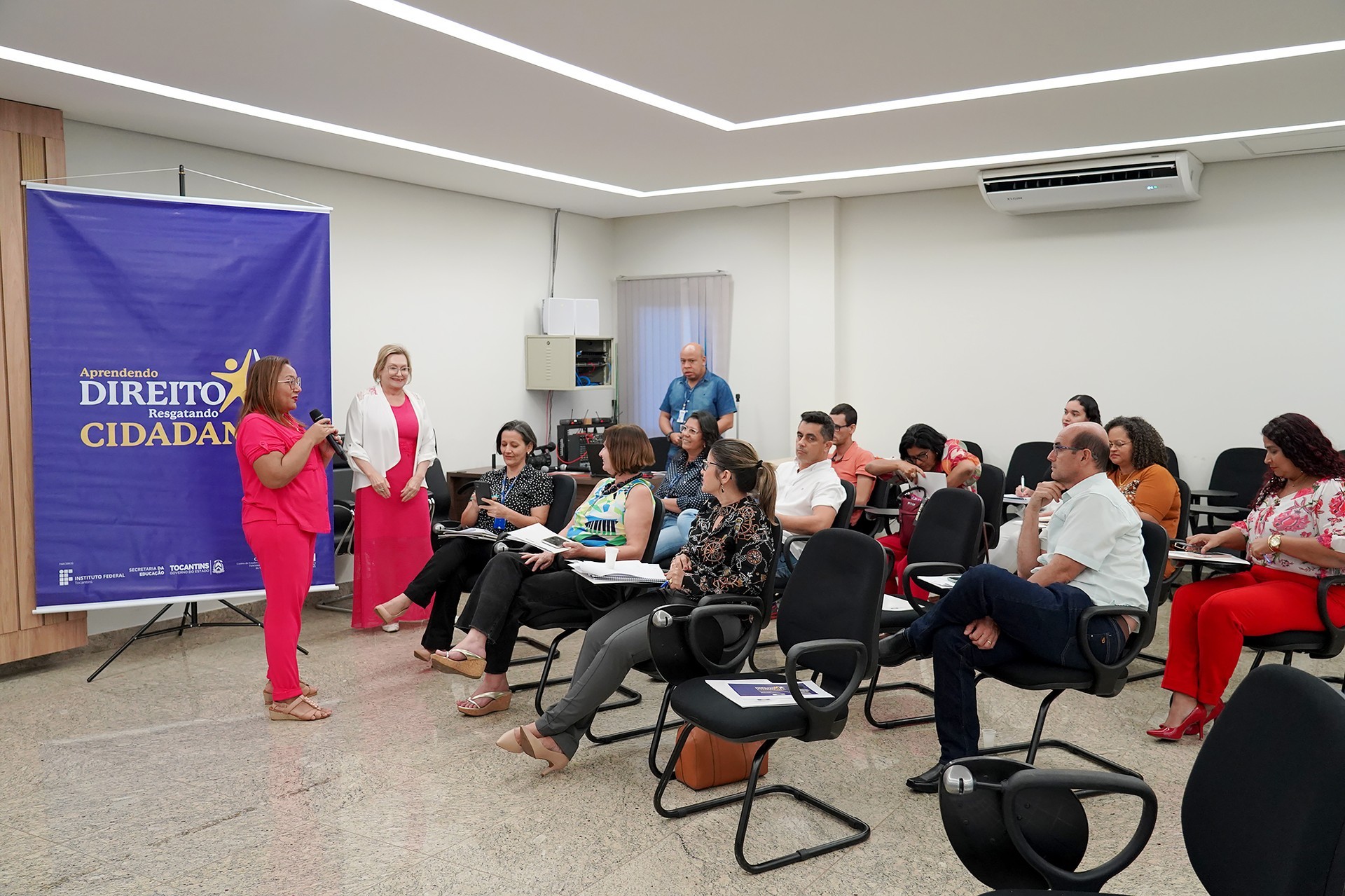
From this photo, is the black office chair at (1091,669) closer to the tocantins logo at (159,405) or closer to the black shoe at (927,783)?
the black shoe at (927,783)

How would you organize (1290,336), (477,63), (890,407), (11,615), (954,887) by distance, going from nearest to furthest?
(954,887), (477,63), (11,615), (1290,336), (890,407)

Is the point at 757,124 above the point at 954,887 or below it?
above

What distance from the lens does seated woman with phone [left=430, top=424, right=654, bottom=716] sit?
A: 3.99 m

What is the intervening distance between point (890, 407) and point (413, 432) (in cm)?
413

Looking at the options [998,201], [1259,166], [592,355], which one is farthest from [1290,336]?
[592,355]

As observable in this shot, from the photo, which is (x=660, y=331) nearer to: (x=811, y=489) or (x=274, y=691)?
(x=811, y=489)

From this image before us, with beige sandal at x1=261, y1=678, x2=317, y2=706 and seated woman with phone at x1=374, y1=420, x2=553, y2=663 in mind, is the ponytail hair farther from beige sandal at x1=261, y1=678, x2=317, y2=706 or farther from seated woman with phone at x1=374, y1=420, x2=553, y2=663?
beige sandal at x1=261, y1=678, x2=317, y2=706

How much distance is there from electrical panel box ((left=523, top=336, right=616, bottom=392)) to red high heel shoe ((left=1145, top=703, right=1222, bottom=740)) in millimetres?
5371

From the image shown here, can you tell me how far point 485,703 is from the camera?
4199 millimetres

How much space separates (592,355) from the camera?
27.9ft

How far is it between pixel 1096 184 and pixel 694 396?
10.3ft

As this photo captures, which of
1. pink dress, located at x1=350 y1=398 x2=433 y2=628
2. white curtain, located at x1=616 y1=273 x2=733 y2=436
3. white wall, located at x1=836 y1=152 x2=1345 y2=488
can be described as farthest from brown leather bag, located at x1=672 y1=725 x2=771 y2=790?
white curtain, located at x1=616 y1=273 x2=733 y2=436

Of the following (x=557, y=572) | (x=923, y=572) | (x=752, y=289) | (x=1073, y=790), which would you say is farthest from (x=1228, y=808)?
(x=752, y=289)

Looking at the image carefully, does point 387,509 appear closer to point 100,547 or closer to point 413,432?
point 413,432
